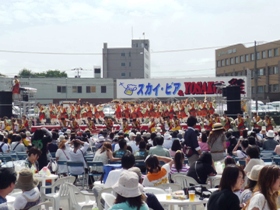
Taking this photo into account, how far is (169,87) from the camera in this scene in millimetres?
37656

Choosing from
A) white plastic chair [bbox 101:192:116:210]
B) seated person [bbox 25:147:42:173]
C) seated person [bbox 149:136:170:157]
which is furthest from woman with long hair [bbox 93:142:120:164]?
white plastic chair [bbox 101:192:116:210]

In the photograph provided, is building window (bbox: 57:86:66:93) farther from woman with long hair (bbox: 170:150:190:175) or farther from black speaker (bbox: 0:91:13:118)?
woman with long hair (bbox: 170:150:190:175)

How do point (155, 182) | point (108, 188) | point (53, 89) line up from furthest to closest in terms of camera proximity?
1. point (53, 89)
2. point (155, 182)
3. point (108, 188)

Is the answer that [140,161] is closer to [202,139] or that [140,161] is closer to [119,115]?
[202,139]

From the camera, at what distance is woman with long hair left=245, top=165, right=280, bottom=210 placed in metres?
5.06

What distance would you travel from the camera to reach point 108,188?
803 centimetres

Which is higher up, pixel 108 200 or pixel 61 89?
pixel 61 89

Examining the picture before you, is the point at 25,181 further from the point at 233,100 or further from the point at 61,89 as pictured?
the point at 61,89

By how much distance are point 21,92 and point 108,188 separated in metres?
24.5

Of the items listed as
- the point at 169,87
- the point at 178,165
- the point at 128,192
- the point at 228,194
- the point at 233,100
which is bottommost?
the point at 178,165

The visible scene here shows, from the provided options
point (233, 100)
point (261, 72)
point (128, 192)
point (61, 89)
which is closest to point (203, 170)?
point (128, 192)

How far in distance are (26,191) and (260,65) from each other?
7385 cm

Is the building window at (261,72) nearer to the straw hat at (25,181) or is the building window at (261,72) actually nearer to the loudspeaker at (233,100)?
the loudspeaker at (233,100)

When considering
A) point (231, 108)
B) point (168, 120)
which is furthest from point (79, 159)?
point (231, 108)
